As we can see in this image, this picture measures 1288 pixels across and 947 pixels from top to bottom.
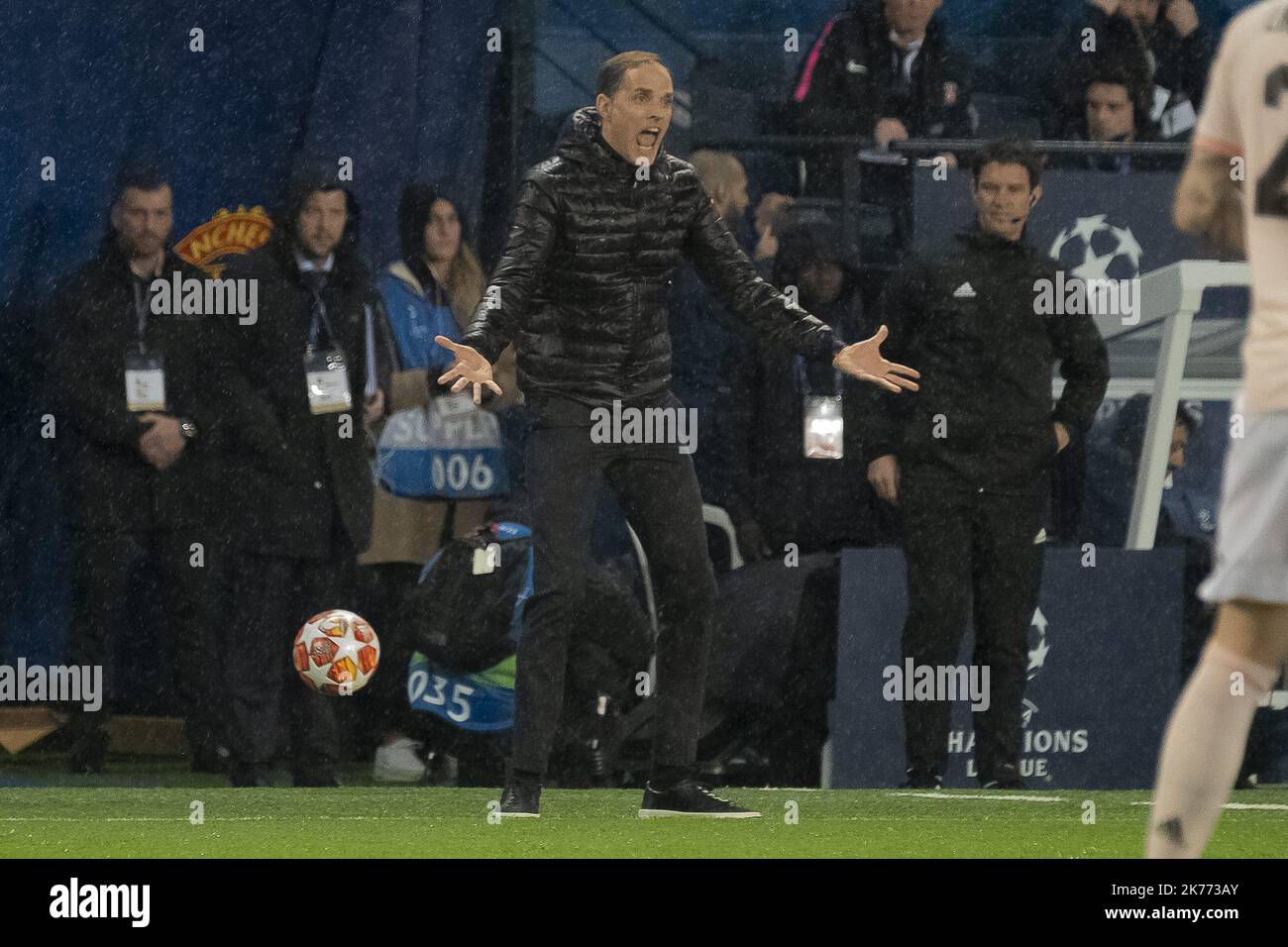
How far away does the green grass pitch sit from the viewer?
5770 mm

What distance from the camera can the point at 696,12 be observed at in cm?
1019

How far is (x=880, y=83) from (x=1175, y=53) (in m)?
1.30

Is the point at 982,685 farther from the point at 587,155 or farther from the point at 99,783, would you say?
the point at 99,783

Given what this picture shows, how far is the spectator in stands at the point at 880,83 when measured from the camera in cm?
969

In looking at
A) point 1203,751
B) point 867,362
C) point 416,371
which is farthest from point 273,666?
point 1203,751

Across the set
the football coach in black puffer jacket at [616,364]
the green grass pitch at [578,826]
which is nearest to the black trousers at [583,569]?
the football coach in black puffer jacket at [616,364]

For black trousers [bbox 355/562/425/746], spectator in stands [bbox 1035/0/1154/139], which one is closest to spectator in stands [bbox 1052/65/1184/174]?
spectator in stands [bbox 1035/0/1154/139]

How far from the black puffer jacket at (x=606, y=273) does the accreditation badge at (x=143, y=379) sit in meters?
2.76

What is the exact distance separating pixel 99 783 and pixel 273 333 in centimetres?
197

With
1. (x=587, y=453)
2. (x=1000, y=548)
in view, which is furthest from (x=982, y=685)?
(x=587, y=453)

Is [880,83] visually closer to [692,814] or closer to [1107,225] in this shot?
[1107,225]

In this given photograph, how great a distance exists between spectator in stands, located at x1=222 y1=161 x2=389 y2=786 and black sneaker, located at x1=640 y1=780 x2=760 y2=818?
2475mm

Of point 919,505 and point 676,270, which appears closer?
point 919,505

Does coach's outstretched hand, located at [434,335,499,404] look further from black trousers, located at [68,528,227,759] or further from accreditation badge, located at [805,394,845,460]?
black trousers, located at [68,528,227,759]
